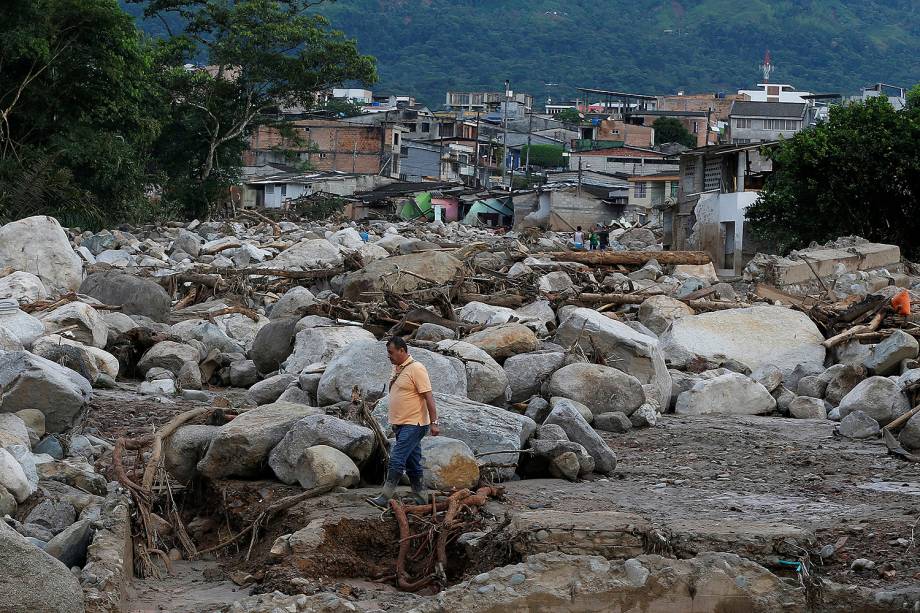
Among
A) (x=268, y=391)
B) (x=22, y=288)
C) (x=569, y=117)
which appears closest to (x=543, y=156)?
(x=569, y=117)

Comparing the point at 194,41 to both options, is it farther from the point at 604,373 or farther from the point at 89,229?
the point at 604,373

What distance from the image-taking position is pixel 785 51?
16375 cm

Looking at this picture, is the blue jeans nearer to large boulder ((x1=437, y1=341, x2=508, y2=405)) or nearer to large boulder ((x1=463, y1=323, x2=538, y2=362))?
large boulder ((x1=437, y1=341, x2=508, y2=405))

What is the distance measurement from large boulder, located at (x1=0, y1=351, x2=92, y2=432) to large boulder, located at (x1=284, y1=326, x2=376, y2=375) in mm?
3072

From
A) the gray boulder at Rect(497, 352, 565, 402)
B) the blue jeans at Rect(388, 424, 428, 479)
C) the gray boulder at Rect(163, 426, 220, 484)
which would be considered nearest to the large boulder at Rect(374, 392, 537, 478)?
the blue jeans at Rect(388, 424, 428, 479)

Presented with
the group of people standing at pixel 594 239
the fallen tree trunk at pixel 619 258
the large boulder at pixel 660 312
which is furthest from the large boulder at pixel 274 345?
the group of people standing at pixel 594 239

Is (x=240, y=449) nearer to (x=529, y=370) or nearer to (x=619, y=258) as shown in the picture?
(x=529, y=370)

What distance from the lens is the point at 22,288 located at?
13.8 meters

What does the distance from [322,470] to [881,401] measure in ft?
17.5

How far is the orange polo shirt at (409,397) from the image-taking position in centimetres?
657

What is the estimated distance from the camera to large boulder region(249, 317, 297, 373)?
40.3 ft

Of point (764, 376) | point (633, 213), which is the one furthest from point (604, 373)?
point (633, 213)

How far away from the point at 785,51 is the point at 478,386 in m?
165

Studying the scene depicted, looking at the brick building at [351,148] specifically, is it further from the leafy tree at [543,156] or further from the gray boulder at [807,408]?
the gray boulder at [807,408]
